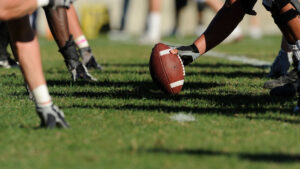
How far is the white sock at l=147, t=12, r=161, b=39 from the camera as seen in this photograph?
1195 cm

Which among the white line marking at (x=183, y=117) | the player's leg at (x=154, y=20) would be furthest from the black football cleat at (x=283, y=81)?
the player's leg at (x=154, y=20)

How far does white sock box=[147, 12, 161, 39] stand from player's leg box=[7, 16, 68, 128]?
347 inches

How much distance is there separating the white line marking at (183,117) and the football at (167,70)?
0.79 m

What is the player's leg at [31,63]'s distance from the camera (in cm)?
317

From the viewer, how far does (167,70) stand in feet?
14.5

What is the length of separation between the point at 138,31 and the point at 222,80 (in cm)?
1695

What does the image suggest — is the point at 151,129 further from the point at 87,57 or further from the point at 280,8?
the point at 87,57

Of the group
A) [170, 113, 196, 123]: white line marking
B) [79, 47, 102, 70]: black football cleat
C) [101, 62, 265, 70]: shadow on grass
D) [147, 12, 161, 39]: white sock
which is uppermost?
[170, 113, 196, 123]: white line marking

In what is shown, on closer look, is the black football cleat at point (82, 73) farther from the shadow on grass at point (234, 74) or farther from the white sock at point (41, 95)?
the white sock at point (41, 95)

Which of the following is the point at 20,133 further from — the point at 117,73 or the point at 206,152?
the point at 117,73

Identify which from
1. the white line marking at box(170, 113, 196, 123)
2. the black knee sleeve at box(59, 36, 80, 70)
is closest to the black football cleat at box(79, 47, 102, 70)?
the black knee sleeve at box(59, 36, 80, 70)

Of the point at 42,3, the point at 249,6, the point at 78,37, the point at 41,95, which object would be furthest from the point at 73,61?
the point at 42,3

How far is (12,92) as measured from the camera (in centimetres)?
477

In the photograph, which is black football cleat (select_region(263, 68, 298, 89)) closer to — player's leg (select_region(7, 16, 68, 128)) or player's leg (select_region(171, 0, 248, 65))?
player's leg (select_region(171, 0, 248, 65))
